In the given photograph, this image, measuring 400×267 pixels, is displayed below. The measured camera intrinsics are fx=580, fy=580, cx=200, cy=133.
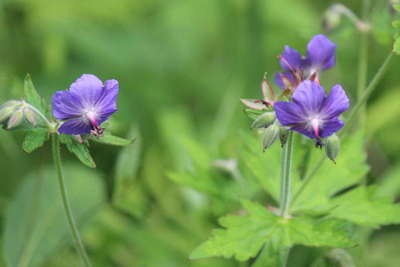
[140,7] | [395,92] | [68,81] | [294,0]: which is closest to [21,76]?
[68,81]

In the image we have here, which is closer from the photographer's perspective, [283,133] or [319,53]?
[283,133]

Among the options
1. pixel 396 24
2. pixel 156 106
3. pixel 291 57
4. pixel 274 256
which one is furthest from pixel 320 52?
pixel 156 106

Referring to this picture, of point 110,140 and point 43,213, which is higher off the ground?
point 43,213

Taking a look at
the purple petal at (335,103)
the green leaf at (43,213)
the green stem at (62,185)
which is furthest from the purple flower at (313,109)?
the green leaf at (43,213)

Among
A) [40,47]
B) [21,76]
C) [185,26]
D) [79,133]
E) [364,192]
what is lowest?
[79,133]

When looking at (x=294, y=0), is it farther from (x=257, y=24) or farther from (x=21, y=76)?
(x=21, y=76)

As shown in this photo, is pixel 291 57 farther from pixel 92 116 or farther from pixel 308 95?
pixel 92 116

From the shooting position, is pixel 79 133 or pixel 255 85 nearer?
pixel 79 133
